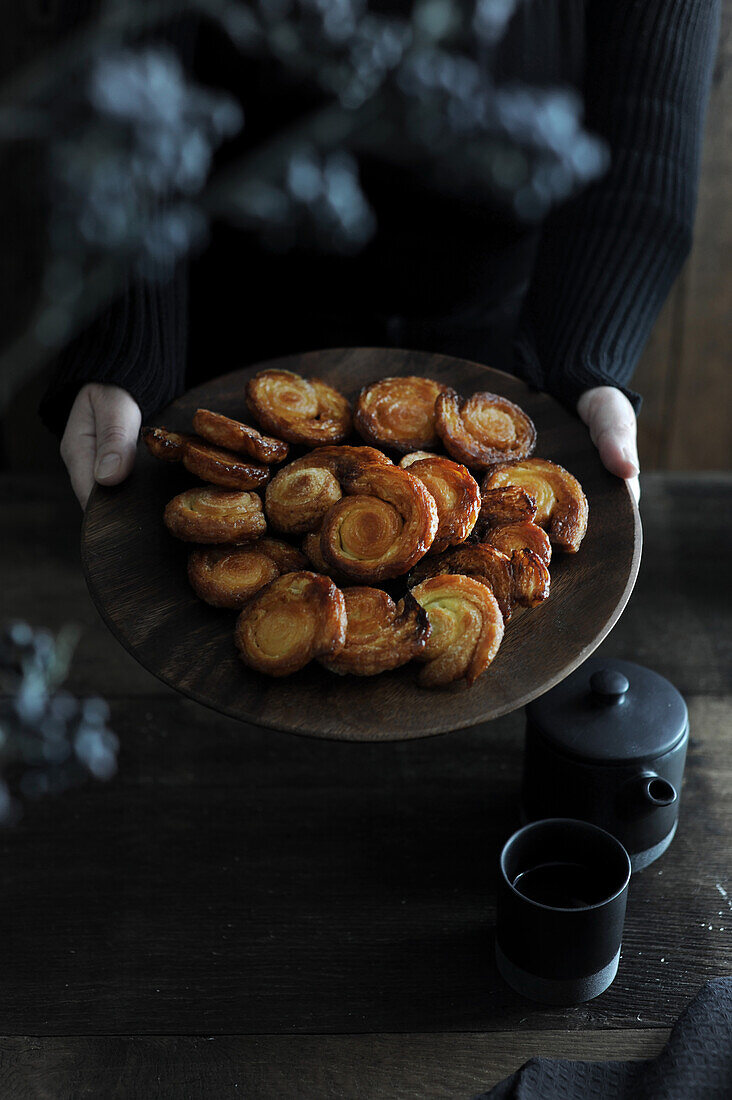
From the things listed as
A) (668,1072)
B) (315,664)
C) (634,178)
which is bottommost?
(668,1072)

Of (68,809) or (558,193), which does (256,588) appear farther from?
(558,193)

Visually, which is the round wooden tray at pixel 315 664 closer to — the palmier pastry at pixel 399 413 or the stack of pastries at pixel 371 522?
the stack of pastries at pixel 371 522

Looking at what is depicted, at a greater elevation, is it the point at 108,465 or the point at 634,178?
the point at 634,178

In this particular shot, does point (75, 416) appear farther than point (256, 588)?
Yes

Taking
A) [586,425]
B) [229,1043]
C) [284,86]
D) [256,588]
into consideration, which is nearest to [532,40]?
[284,86]

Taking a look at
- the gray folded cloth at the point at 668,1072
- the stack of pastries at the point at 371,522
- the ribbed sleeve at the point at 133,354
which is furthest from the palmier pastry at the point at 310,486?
the gray folded cloth at the point at 668,1072

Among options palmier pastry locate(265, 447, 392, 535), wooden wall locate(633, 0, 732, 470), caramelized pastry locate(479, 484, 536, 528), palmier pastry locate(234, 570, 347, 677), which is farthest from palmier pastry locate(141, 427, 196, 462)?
wooden wall locate(633, 0, 732, 470)

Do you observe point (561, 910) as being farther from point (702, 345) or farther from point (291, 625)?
point (702, 345)

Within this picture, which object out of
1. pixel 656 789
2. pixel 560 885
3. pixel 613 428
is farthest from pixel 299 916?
pixel 613 428
